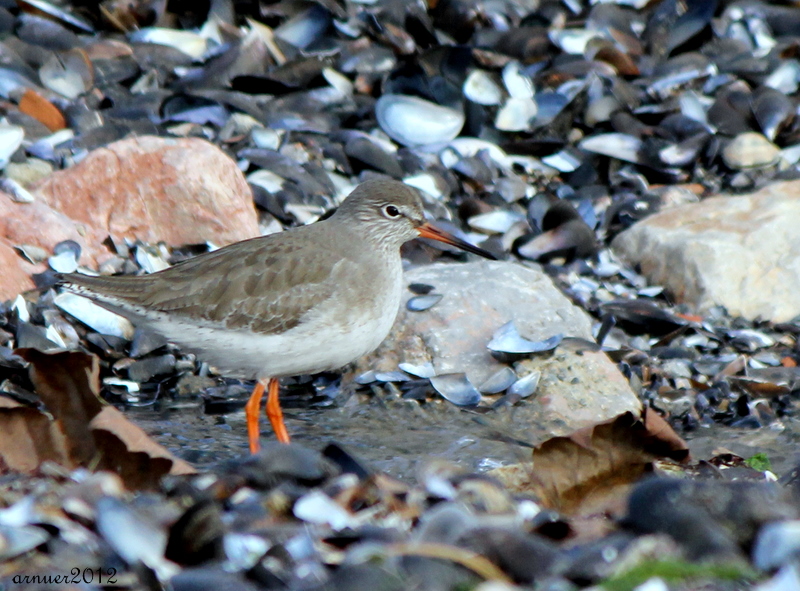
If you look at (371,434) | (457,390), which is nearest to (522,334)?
(457,390)

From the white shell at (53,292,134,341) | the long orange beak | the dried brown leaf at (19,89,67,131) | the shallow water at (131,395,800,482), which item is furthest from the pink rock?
the shallow water at (131,395,800,482)

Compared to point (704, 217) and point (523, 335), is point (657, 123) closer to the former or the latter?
point (704, 217)

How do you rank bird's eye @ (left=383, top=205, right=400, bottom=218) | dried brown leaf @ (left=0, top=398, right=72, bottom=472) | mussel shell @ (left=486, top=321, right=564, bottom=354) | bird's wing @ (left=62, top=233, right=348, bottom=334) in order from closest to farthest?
dried brown leaf @ (left=0, top=398, right=72, bottom=472)
bird's wing @ (left=62, top=233, right=348, bottom=334)
mussel shell @ (left=486, top=321, right=564, bottom=354)
bird's eye @ (left=383, top=205, right=400, bottom=218)

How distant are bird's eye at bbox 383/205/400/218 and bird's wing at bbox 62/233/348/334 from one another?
2.17 ft

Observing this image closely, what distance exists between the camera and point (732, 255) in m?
7.48

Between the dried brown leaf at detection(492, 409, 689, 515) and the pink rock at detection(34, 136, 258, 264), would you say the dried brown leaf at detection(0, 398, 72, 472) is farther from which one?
the pink rock at detection(34, 136, 258, 264)

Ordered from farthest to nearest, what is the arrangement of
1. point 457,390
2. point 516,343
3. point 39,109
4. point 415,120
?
1. point 415,120
2. point 39,109
3. point 516,343
4. point 457,390

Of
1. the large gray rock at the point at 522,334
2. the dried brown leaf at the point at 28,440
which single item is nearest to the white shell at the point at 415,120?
the large gray rock at the point at 522,334

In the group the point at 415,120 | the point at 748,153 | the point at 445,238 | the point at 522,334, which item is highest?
the point at 445,238

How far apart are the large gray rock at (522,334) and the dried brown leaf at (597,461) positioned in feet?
5.28

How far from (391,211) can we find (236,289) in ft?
4.03

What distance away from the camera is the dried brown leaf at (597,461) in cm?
407

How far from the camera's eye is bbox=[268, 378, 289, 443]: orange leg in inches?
225

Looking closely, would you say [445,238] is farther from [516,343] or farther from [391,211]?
[516,343]
